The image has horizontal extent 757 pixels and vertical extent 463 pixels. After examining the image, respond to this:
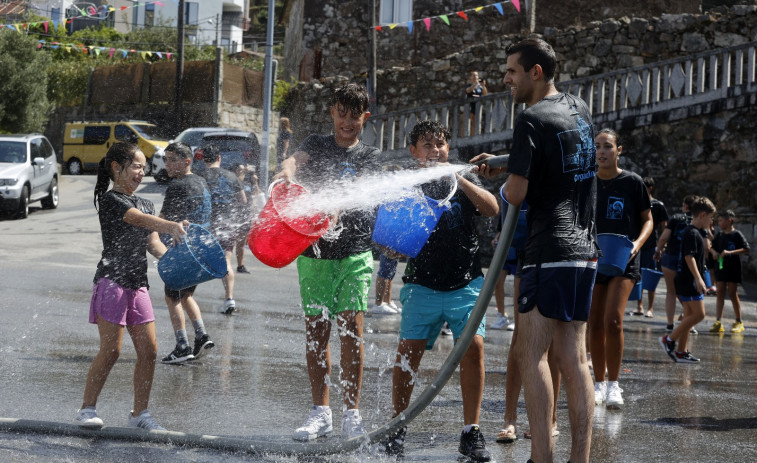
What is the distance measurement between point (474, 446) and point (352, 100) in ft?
6.18

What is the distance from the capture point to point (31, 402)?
5539mm

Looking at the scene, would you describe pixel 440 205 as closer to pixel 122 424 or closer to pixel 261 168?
pixel 122 424

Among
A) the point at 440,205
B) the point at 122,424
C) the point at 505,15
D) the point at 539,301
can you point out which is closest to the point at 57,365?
the point at 122,424

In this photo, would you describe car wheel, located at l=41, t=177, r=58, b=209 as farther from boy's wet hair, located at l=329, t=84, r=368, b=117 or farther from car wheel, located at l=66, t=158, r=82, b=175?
boy's wet hair, located at l=329, t=84, r=368, b=117

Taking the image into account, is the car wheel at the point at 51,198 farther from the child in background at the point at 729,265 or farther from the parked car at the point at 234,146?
the child in background at the point at 729,265

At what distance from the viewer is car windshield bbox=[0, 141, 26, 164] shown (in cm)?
2036

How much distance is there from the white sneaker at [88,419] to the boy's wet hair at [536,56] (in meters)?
2.72

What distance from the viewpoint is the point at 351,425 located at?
4.80 m

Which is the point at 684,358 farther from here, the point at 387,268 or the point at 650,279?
the point at 650,279

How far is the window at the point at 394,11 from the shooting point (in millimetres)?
30672

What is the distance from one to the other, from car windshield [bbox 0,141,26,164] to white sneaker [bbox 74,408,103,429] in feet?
55.0

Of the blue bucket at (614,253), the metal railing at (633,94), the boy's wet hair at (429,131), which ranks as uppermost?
the metal railing at (633,94)

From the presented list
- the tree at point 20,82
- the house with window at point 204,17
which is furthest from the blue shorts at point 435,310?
the house with window at point 204,17

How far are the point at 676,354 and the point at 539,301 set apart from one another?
4.97m
